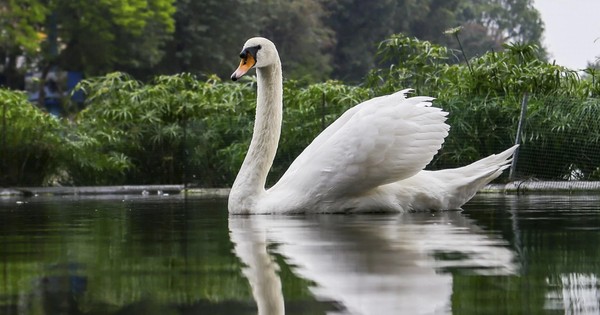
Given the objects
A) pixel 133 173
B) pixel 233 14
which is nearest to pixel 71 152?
pixel 133 173

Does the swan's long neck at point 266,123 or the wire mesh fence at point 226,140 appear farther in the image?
the wire mesh fence at point 226,140

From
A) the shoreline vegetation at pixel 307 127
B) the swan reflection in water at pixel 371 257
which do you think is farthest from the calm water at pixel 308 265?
the shoreline vegetation at pixel 307 127

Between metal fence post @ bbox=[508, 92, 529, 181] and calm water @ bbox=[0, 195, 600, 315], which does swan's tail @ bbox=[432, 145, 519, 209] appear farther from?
metal fence post @ bbox=[508, 92, 529, 181]

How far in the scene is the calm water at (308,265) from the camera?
5160 millimetres

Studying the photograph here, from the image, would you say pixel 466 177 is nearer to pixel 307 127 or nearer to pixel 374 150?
pixel 374 150

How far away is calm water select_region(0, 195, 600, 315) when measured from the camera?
516 centimetres

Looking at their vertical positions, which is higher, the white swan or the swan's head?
the swan's head

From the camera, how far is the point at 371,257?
719cm

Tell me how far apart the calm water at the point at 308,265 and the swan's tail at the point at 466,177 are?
70 cm

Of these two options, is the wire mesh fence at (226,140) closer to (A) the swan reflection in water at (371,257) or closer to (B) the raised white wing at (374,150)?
(B) the raised white wing at (374,150)

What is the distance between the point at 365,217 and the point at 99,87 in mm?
17186

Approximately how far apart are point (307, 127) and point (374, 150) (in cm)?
1089

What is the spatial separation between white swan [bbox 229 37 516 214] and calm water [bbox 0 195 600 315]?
32 centimetres

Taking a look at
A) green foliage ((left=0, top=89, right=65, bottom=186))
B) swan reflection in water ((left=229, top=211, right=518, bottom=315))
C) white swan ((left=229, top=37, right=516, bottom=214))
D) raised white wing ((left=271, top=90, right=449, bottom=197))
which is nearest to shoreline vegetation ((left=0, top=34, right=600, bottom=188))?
green foliage ((left=0, top=89, right=65, bottom=186))
